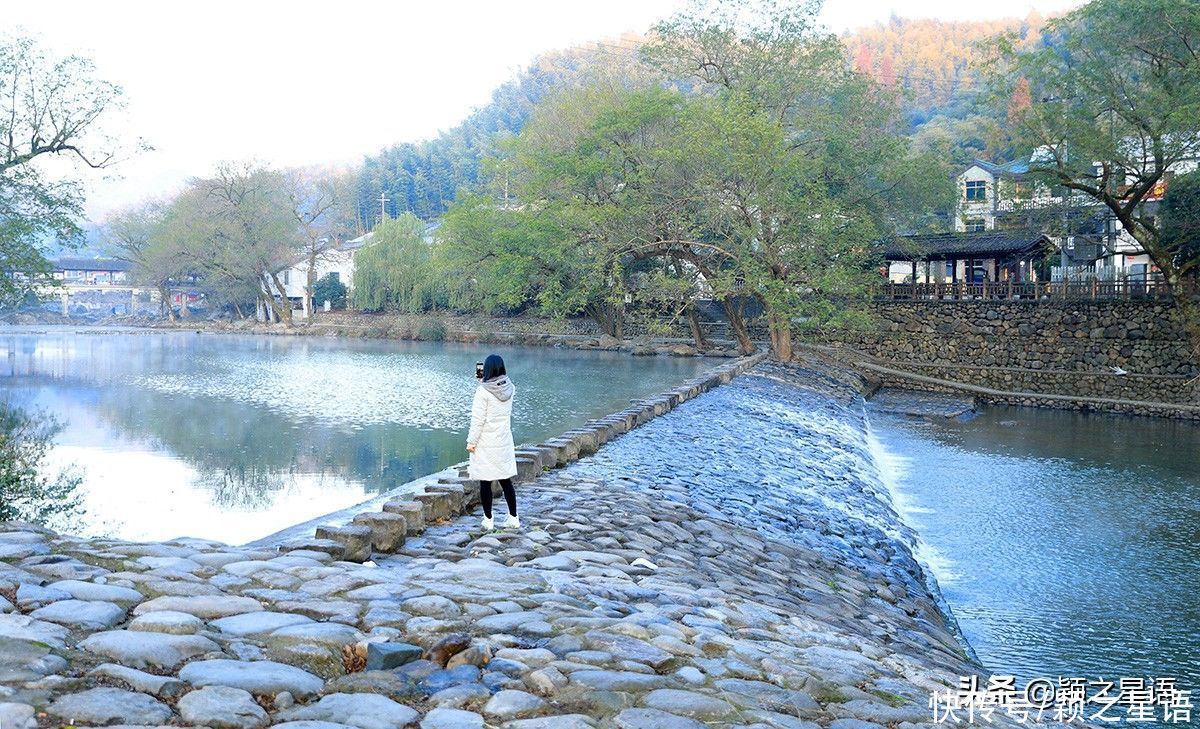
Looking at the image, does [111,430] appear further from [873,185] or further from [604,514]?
[873,185]

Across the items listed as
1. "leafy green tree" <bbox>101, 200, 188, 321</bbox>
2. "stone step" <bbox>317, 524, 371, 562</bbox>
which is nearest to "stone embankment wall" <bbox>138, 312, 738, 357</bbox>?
"leafy green tree" <bbox>101, 200, 188, 321</bbox>

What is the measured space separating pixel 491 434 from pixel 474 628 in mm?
2794

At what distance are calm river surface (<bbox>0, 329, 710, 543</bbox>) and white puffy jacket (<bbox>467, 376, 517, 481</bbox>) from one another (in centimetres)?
352

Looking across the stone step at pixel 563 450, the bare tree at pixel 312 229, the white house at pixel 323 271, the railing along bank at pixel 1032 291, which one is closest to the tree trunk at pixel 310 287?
the bare tree at pixel 312 229

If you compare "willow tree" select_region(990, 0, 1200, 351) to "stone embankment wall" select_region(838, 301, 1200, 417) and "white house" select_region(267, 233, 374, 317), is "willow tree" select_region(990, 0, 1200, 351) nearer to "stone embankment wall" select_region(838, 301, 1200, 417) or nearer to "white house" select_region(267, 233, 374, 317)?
"stone embankment wall" select_region(838, 301, 1200, 417)

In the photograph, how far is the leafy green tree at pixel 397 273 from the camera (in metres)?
50.6

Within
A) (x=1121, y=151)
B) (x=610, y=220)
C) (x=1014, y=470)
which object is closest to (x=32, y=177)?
(x=610, y=220)

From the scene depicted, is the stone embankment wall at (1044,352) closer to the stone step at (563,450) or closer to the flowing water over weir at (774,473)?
the flowing water over weir at (774,473)

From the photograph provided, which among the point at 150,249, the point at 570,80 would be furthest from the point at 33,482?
the point at 570,80

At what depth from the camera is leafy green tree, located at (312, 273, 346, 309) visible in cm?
6250

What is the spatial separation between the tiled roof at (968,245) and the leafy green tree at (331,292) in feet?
127

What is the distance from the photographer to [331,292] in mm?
62656

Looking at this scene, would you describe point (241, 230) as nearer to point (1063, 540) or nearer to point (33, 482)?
point (33, 482)

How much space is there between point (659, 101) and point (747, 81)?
10.8ft
